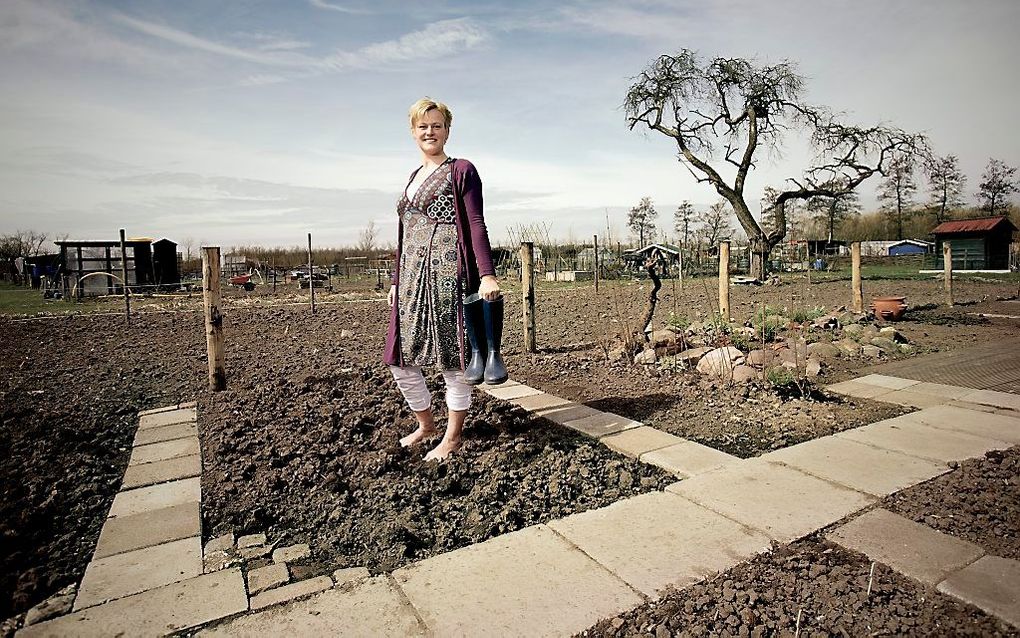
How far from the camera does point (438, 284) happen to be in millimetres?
2898

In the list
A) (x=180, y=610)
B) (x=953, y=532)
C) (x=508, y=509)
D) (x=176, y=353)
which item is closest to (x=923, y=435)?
(x=953, y=532)

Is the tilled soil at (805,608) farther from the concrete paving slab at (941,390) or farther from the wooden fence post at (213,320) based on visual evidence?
the wooden fence post at (213,320)

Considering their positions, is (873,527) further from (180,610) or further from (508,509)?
(180,610)

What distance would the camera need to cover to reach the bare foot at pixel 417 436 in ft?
10.7

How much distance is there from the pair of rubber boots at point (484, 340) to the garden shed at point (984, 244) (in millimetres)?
→ 29365

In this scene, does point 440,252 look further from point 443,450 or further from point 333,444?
point 333,444

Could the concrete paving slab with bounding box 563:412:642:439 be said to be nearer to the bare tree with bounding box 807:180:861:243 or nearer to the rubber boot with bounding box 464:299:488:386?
the rubber boot with bounding box 464:299:488:386

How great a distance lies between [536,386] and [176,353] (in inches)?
185

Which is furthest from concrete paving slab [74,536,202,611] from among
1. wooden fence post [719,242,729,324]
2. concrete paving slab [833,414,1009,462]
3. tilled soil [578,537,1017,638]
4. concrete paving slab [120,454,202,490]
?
wooden fence post [719,242,729,324]

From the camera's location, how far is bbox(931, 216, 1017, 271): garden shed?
2434 centimetres

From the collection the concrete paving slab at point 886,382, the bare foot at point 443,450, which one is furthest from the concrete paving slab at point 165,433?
the concrete paving slab at point 886,382

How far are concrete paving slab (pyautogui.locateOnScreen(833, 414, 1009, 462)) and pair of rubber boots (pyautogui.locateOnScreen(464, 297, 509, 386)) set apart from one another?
7.00ft

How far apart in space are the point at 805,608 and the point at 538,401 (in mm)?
2760

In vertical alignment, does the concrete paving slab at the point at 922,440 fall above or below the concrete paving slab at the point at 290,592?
above
